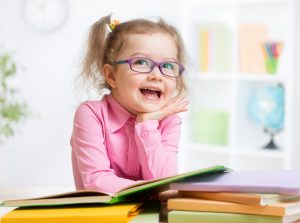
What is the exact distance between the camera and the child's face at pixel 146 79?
1171 millimetres

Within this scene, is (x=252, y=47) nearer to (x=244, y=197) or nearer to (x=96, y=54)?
(x=96, y=54)

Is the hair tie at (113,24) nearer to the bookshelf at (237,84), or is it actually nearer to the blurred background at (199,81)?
the blurred background at (199,81)

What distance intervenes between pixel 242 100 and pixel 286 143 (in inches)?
18.6

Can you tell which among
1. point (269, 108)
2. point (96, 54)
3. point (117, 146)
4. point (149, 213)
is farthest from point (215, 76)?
point (149, 213)

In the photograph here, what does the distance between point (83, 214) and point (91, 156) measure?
358 millimetres

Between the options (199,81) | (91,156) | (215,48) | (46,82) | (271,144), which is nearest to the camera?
(91,156)

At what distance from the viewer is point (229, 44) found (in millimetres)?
3818

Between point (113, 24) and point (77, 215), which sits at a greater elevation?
point (113, 24)

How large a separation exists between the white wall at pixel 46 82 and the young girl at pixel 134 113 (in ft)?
10.0

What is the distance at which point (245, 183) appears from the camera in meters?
0.79

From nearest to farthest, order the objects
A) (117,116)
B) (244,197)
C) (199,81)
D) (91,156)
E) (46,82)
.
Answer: (244,197)
(91,156)
(117,116)
(199,81)
(46,82)

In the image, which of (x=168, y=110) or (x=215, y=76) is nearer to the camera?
(x=168, y=110)

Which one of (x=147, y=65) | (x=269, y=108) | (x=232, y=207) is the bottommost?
(x=269, y=108)

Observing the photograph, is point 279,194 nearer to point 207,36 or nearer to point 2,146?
point 207,36
